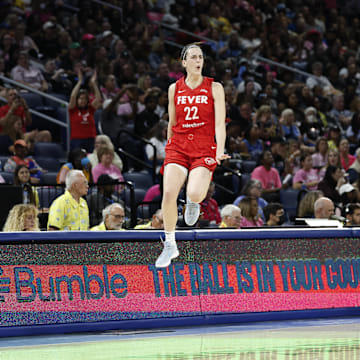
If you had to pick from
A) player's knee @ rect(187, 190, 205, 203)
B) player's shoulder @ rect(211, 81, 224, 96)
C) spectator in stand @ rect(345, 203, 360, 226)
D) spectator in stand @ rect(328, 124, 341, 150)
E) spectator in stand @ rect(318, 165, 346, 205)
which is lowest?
spectator in stand @ rect(345, 203, 360, 226)

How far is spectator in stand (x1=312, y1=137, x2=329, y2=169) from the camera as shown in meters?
15.0

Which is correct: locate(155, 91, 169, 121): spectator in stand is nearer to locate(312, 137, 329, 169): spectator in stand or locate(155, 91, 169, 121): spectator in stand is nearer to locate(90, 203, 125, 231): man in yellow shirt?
locate(312, 137, 329, 169): spectator in stand

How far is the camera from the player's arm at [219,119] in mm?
7371

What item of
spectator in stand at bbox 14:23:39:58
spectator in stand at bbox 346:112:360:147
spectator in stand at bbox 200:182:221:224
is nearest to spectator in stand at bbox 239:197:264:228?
spectator in stand at bbox 200:182:221:224

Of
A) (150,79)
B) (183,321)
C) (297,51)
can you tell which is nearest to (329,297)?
(183,321)

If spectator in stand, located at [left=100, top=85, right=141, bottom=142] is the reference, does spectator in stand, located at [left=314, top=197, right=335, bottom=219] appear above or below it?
below

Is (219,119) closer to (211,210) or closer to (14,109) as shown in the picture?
(211,210)

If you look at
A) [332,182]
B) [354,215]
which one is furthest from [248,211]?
[332,182]

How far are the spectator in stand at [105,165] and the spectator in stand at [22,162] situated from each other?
0.83 meters

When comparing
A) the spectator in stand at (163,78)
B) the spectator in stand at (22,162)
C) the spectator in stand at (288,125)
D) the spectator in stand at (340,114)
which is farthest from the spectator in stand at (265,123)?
the spectator in stand at (22,162)

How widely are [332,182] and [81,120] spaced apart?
414 cm

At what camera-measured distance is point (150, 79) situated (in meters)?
15.6

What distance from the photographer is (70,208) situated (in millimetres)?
10031

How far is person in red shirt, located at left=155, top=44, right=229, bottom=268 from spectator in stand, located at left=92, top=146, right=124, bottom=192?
4.75 meters
